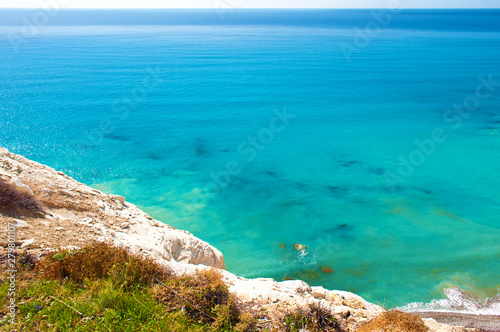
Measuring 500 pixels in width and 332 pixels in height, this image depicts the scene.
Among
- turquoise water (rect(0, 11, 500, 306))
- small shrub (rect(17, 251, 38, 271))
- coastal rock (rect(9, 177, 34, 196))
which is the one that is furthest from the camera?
turquoise water (rect(0, 11, 500, 306))

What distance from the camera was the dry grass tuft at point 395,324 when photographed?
19.5 feet

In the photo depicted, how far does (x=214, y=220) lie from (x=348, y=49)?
69151 mm

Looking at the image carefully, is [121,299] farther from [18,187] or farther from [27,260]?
[18,187]

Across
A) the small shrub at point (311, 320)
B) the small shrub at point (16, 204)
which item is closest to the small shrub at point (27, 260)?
the small shrub at point (16, 204)

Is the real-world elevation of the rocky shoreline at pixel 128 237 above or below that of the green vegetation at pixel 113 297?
above

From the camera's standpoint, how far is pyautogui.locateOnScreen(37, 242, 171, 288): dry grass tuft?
20.1ft

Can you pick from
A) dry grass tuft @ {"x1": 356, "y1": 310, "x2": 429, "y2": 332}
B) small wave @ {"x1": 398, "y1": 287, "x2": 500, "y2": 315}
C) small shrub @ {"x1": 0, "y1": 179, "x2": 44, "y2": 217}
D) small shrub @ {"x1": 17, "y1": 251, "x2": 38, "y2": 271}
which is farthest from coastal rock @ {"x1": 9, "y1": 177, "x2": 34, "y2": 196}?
small wave @ {"x1": 398, "y1": 287, "x2": 500, "y2": 315}

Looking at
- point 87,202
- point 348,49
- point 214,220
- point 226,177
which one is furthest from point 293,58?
point 87,202

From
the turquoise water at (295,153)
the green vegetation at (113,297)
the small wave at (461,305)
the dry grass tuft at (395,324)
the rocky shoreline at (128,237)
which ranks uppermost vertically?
the turquoise water at (295,153)

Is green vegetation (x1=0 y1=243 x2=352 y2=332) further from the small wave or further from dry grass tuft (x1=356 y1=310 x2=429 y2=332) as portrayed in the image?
the small wave

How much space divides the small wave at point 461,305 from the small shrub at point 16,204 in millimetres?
13171

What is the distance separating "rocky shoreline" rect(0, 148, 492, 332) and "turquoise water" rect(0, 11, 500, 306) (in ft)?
15.9

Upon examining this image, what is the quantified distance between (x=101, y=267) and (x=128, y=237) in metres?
2.95

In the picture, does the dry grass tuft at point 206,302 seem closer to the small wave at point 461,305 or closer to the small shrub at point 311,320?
the small shrub at point 311,320
